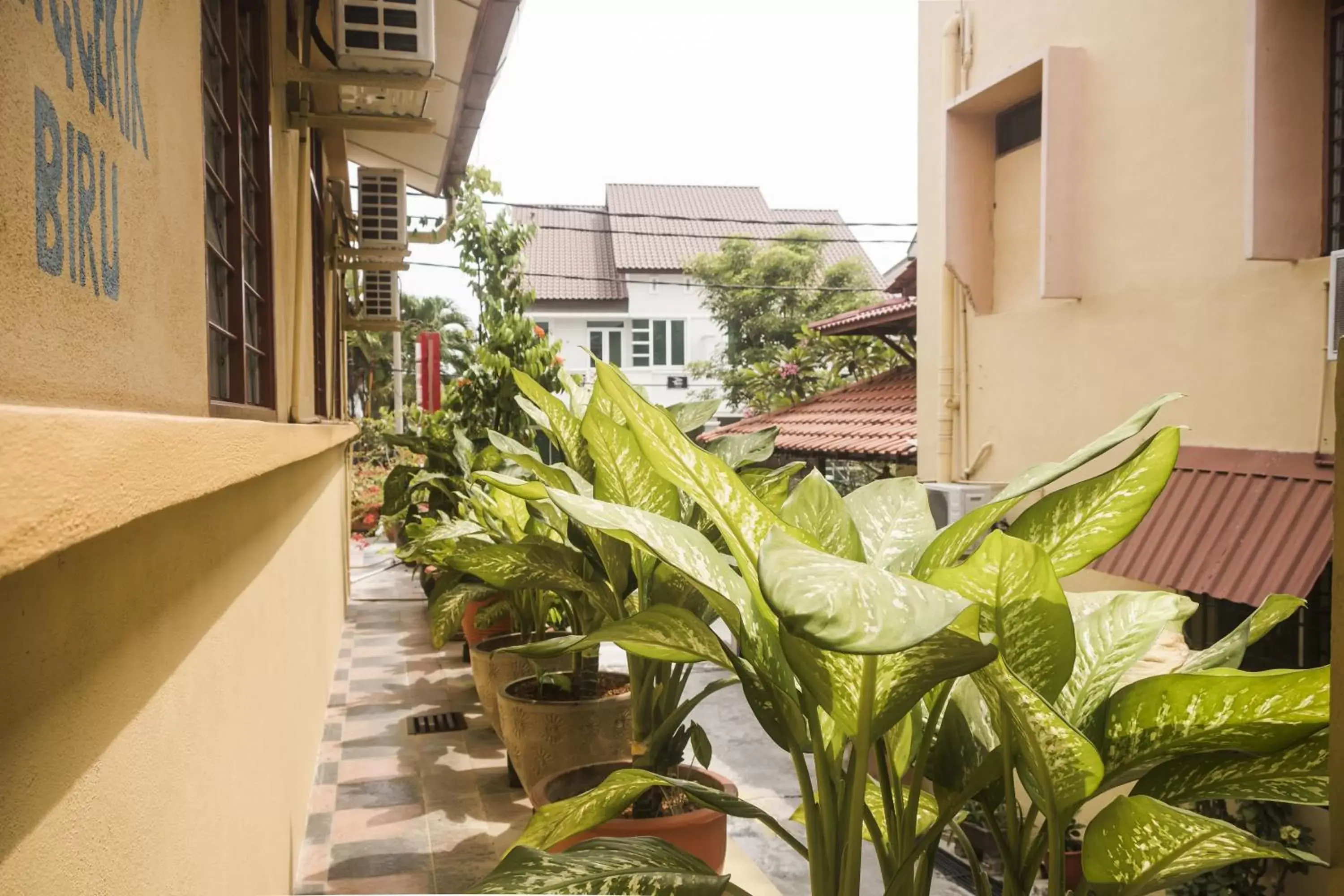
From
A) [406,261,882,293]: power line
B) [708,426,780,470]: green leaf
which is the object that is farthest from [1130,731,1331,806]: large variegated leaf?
[406,261,882,293]: power line

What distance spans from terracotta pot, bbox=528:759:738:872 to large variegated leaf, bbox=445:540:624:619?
37 cm

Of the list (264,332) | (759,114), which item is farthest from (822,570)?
(759,114)

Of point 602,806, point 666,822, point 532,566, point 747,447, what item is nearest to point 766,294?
point 747,447

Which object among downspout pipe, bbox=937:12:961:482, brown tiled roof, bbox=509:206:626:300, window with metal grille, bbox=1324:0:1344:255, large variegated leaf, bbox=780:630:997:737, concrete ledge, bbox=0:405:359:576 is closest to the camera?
concrete ledge, bbox=0:405:359:576

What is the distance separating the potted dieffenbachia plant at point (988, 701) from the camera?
3.39 ft

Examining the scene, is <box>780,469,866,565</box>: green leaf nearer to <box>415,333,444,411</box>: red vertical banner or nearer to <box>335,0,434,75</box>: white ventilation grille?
Result: <box>335,0,434,75</box>: white ventilation grille

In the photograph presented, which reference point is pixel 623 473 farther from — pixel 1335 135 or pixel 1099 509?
pixel 1335 135

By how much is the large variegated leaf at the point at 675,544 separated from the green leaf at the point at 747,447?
99 centimetres

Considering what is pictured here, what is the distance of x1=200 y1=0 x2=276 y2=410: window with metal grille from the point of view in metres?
2.00

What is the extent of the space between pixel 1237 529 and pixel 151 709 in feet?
11.5

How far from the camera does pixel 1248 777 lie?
1101 mm

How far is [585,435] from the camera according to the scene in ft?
5.71

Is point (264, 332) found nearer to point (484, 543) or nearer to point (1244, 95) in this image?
point (484, 543)

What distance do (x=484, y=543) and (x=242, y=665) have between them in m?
0.49
